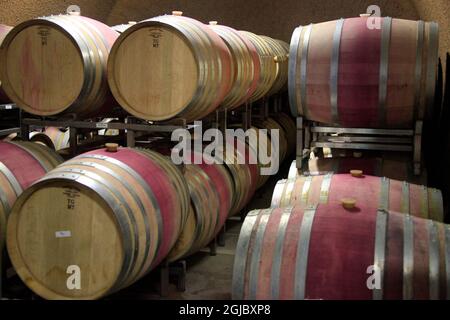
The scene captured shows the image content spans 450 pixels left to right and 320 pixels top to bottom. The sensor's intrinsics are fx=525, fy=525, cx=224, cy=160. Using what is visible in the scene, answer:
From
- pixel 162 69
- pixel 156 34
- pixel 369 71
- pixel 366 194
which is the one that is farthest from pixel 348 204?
pixel 156 34

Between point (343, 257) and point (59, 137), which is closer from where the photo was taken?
point (343, 257)

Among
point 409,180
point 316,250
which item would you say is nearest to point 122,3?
point 409,180

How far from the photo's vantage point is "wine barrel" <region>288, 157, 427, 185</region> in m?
3.70

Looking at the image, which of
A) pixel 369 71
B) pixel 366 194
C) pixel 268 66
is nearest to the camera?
pixel 366 194

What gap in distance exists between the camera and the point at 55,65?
3.90 metres

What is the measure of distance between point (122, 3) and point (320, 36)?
259 inches

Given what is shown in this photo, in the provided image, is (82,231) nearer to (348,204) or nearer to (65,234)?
(65,234)

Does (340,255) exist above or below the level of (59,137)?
below

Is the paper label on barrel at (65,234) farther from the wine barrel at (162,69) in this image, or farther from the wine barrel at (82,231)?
the wine barrel at (162,69)

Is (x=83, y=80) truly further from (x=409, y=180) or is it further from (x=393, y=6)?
(x=393, y=6)

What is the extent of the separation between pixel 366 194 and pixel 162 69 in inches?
66.8

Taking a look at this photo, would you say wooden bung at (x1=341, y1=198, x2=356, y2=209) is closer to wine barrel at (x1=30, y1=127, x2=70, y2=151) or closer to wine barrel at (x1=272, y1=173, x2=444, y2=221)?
wine barrel at (x1=272, y1=173, x2=444, y2=221)

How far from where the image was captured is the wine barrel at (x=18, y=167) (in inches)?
133

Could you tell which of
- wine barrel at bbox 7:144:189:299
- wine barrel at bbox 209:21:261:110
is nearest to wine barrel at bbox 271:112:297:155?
wine barrel at bbox 209:21:261:110
